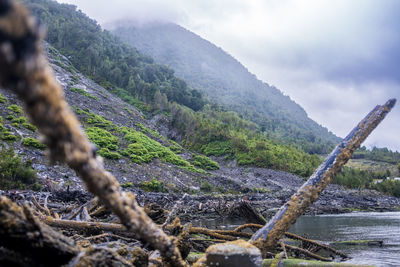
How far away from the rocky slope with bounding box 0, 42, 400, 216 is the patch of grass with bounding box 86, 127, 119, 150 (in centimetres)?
82

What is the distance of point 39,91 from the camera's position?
3.29ft

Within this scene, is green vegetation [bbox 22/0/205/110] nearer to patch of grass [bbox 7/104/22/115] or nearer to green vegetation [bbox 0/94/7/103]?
green vegetation [bbox 0/94/7/103]

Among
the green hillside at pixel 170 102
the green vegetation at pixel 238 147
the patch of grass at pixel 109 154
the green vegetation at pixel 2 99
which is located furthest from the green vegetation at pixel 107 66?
the patch of grass at pixel 109 154

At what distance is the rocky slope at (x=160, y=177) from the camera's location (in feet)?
69.4

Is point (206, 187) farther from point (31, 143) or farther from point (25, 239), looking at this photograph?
point (25, 239)

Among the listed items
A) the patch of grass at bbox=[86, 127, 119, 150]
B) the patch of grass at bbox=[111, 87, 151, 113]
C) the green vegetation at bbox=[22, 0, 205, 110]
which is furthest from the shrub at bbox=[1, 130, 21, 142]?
the green vegetation at bbox=[22, 0, 205, 110]

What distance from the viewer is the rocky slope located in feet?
69.4

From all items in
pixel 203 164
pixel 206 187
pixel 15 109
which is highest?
pixel 15 109

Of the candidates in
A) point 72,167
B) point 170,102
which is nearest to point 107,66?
point 170,102

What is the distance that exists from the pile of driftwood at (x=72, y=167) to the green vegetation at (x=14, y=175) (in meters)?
17.7

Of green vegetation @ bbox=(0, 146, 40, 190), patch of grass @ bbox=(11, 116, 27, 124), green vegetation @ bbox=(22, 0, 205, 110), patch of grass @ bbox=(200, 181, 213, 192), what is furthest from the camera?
green vegetation @ bbox=(22, 0, 205, 110)

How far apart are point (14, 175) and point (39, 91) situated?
21063 mm

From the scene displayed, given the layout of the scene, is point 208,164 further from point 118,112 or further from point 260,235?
point 260,235

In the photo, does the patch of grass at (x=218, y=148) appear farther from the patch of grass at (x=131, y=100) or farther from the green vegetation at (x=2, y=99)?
the green vegetation at (x=2, y=99)
